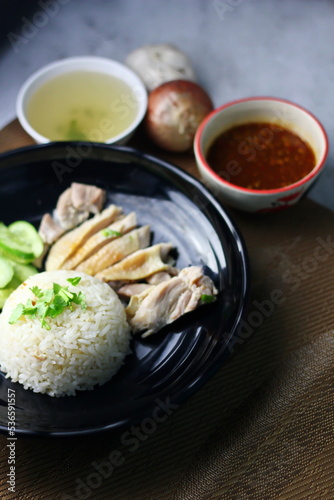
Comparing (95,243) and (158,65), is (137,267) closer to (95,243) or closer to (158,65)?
(95,243)

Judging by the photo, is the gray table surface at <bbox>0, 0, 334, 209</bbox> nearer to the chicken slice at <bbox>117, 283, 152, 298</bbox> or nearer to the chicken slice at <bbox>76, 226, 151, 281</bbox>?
the chicken slice at <bbox>76, 226, 151, 281</bbox>

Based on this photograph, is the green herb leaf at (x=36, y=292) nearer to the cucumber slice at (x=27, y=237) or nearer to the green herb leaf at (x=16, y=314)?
the green herb leaf at (x=16, y=314)

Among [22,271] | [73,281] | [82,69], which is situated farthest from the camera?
[82,69]

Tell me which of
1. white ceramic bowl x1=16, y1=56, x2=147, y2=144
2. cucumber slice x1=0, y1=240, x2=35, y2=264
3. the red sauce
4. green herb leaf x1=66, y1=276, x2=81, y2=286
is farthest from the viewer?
white ceramic bowl x1=16, y1=56, x2=147, y2=144

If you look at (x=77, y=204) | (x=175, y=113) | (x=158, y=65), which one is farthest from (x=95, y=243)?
(x=158, y=65)

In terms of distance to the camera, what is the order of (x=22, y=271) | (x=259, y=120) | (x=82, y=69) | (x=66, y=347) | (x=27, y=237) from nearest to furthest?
(x=66, y=347) → (x=22, y=271) → (x=27, y=237) → (x=259, y=120) → (x=82, y=69)

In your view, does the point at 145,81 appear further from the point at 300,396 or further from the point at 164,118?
the point at 300,396

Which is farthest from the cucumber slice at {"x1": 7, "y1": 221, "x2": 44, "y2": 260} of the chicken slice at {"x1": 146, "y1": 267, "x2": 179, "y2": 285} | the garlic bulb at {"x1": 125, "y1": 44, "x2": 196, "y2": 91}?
the garlic bulb at {"x1": 125, "y1": 44, "x2": 196, "y2": 91}
